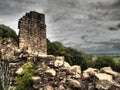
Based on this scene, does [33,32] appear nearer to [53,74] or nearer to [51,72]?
[51,72]

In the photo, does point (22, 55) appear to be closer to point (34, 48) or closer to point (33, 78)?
point (33, 78)

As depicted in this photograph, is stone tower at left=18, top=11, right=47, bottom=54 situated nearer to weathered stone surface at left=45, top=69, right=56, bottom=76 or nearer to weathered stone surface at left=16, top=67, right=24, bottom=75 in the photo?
weathered stone surface at left=16, top=67, right=24, bottom=75

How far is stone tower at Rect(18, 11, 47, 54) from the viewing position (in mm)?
26297

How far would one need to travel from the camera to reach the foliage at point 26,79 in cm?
1576

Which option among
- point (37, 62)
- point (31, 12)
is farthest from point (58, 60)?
point (31, 12)

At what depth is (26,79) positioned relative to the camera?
1591 centimetres

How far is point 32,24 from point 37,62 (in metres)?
9.74

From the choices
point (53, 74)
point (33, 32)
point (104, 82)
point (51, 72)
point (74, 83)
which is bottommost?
point (74, 83)

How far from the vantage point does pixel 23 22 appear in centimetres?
2653

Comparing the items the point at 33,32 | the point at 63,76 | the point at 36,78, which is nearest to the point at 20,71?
the point at 36,78

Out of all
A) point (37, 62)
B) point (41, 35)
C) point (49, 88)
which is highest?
point (41, 35)

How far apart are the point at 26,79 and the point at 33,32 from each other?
11.8m

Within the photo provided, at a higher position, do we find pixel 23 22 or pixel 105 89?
pixel 23 22

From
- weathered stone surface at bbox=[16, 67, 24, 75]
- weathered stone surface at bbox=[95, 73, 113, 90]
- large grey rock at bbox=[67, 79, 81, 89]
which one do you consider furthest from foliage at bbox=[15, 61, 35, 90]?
weathered stone surface at bbox=[95, 73, 113, 90]
